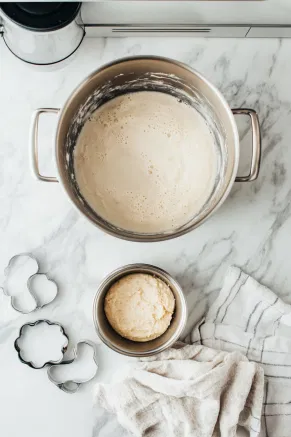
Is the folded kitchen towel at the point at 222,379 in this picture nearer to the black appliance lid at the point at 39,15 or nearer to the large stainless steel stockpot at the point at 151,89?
the large stainless steel stockpot at the point at 151,89

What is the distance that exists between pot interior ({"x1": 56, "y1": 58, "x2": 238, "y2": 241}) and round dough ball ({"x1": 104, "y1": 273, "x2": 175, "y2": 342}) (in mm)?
104

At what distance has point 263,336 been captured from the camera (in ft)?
3.22

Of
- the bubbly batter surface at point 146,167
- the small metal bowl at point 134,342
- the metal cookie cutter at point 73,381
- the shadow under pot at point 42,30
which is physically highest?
the shadow under pot at point 42,30

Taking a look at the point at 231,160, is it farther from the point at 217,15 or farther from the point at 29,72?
the point at 29,72

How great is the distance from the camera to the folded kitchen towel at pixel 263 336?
3.18 feet

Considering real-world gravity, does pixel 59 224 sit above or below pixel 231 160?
below

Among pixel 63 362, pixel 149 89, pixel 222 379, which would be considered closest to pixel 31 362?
pixel 63 362

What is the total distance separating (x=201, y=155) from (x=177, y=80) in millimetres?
125

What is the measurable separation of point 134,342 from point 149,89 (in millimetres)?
413

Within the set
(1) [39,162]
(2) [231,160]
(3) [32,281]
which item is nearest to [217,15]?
(2) [231,160]

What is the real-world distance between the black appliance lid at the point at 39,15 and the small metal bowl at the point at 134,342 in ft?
1.26

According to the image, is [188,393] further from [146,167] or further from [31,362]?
[146,167]

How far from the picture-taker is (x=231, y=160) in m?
0.83

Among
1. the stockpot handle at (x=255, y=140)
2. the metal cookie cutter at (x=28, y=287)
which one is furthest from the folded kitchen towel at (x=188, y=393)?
the stockpot handle at (x=255, y=140)
